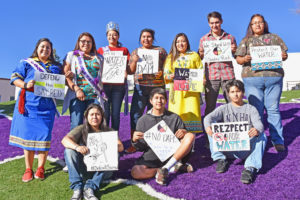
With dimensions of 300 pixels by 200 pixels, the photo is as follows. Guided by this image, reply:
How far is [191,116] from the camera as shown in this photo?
4242 mm

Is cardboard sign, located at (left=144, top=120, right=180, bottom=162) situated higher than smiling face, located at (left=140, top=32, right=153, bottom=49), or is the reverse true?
smiling face, located at (left=140, top=32, right=153, bottom=49)

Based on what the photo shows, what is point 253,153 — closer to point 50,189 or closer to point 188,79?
point 188,79

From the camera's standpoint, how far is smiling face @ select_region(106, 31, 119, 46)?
4433mm

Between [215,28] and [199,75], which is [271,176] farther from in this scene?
[215,28]

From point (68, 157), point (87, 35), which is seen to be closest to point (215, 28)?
point (87, 35)

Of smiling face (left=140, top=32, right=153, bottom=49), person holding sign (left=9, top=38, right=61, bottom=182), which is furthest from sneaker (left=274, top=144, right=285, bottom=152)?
person holding sign (left=9, top=38, right=61, bottom=182)

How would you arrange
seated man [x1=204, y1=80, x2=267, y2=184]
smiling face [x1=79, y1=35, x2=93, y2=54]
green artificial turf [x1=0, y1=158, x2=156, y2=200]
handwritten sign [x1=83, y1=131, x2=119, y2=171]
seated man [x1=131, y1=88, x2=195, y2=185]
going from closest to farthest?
green artificial turf [x1=0, y1=158, x2=156, y2=200] → handwritten sign [x1=83, y1=131, x2=119, y2=171] → seated man [x1=204, y1=80, x2=267, y2=184] → seated man [x1=131, y1=88, x2=195, y2=185] → smiling face [x1=79, y1=35, x2=93, y2=54]

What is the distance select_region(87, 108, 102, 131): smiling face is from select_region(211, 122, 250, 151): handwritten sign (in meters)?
1.62

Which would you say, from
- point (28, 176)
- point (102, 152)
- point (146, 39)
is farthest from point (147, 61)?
point (28, 176)

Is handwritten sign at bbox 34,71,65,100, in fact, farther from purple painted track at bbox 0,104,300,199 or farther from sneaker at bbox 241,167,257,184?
sneaker at bbox 241,167,257,184

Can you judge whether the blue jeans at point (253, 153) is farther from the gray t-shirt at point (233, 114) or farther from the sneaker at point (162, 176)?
the sneaker at point (162, 176)

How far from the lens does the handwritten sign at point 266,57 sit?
164 inches

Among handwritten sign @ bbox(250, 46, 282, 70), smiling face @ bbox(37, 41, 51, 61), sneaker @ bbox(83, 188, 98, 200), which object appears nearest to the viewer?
sneaker @ bbox(83, 188, 98, 200)

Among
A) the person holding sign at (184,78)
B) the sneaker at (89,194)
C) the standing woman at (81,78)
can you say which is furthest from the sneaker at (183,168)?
the standing woman at (81,78)
